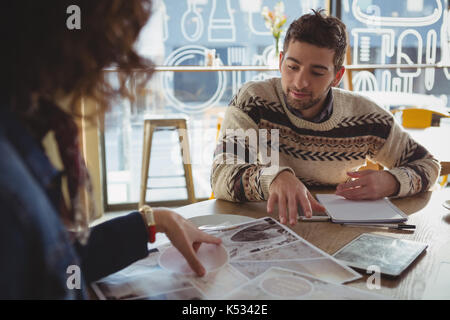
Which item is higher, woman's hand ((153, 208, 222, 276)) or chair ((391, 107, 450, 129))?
chair ((391, 107, 450, 129))

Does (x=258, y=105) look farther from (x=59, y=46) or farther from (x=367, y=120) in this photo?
(x=59, y=46)

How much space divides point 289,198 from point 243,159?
1.25 ft

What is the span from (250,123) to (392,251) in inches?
28.7

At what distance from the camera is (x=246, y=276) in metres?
0.69

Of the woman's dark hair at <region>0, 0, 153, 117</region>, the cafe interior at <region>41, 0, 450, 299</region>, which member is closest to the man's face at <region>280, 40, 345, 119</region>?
the woman's dark hair at <region>0, 0, 153, 117</region>

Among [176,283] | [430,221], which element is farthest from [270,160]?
[176,283]

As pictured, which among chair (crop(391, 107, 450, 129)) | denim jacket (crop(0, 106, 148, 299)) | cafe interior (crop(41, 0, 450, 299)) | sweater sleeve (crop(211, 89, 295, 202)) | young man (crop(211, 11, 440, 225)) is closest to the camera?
denim jacket (crop(0, 106, 148, 299))

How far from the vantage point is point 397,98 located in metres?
3.46

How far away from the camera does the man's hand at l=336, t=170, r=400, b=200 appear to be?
115 centimetres

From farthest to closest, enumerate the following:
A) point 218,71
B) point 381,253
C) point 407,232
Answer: point 218,71 < point 407,232 < point 381,253

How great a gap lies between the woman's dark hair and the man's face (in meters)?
0.94

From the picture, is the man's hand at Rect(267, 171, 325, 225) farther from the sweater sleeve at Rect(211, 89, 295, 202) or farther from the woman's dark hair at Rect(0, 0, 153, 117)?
the woman's dark hair at Rect(0, 0, 153, 117)

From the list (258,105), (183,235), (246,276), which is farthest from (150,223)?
(258,105)
